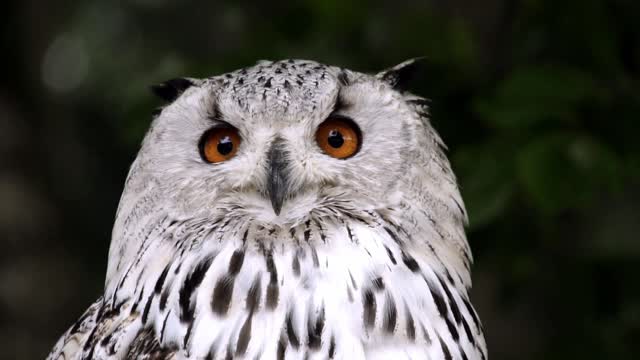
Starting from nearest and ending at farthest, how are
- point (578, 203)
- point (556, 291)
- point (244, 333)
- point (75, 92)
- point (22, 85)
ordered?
point (244, 333), point (578, 203), point (556, 291), point (22, 85), point (75, 92)

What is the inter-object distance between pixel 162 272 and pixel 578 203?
1.37m

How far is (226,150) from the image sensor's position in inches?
101

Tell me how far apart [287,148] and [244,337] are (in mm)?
564

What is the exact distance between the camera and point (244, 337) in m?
2.17

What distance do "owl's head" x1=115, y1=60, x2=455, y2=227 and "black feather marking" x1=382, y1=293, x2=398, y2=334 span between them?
11.6 inches

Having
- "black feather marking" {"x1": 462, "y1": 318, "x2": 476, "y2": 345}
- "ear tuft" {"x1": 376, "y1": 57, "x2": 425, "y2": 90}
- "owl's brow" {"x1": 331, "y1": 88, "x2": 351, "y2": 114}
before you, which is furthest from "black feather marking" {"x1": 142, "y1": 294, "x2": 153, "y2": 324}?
"ear tuft" {"x1": 376, "y1": 57, "x2": 425, "y2": 90}

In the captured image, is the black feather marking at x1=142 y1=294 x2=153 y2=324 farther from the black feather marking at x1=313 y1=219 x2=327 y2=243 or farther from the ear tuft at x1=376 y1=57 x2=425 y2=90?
the ear tuft at x1=376 y1=57 x2=425 y2=90

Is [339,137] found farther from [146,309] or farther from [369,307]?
[146,309]

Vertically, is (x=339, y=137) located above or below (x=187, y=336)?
above

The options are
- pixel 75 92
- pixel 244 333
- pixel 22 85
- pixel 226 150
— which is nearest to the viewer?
pixel 244 333

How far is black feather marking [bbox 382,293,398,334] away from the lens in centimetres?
224

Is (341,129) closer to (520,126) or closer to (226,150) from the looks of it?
(226,150)

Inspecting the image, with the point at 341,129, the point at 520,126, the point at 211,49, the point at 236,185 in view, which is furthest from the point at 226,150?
the point at 211,49

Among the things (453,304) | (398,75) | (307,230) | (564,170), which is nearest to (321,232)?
(307,230)
